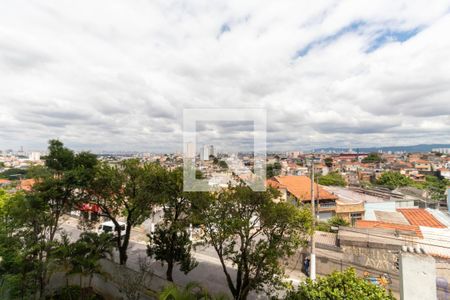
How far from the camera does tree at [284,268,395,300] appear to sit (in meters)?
4.14

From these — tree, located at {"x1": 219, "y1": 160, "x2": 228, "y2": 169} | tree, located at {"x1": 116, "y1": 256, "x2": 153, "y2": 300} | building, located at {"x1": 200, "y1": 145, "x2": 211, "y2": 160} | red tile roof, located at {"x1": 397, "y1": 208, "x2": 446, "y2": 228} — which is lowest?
red tile roof, located at {"x1": 397, "y1": 208, "x2": 446, "y2": 228}

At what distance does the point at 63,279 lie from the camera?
8.66 meters

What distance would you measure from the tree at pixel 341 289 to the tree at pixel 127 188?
5.49 metres

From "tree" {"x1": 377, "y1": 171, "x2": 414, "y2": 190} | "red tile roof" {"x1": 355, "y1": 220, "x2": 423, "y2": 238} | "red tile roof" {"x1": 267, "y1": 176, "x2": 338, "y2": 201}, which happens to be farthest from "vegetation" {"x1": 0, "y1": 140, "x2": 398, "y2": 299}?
"tree" {"x1": 377, "y1": 171, "x2": 414, "y2": 190}

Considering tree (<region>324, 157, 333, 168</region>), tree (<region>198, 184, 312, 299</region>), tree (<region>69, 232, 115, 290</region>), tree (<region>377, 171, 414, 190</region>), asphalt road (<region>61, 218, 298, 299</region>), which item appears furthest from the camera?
tree (<region>324, 157, 333, 168</region>)

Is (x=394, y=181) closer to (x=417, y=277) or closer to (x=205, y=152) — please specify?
(x=205, y=152)

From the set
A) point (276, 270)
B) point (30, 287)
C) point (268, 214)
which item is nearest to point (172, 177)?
point (268, 214)

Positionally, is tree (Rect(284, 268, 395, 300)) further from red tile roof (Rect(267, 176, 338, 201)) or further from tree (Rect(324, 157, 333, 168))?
tree (Rect(324, 157, 333, 168))

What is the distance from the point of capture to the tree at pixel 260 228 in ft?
21.0

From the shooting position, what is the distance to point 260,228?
6.77m

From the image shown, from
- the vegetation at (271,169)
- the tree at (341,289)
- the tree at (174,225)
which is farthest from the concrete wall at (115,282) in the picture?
the vegetation at (271,169)

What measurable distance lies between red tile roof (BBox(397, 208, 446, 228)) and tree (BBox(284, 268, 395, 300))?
53.6ft

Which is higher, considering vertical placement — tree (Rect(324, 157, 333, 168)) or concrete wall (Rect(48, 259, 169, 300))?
tree (Rect(324, 157, 333, 168))

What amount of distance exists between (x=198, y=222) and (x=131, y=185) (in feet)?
11.3
